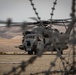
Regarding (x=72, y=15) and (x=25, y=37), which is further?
(x=25, y=37)

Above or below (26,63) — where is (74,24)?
above

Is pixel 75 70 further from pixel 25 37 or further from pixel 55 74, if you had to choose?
→ pixel 25 37

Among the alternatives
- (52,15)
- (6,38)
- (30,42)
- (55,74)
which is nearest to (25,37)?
(30,42)

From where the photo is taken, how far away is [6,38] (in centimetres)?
15612

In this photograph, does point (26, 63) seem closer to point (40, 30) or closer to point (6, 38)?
point (40, 30)

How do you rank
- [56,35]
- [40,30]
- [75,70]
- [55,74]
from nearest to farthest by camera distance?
[56,35] < [40,30] < [75,70] < [55,74]

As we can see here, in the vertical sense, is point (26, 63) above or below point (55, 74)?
above

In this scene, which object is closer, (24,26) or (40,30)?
(24,26)

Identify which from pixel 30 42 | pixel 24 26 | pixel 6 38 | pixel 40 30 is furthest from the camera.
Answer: pixel 6 38

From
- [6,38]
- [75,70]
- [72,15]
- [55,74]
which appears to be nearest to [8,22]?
[72,15]

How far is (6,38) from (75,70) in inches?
5980

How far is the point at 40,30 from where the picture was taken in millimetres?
4234

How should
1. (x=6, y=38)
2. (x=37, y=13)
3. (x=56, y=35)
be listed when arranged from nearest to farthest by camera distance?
(x=56, y=35)
(x=37, y=13)
(x=6, y=38)

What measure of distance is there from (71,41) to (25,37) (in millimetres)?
34813
